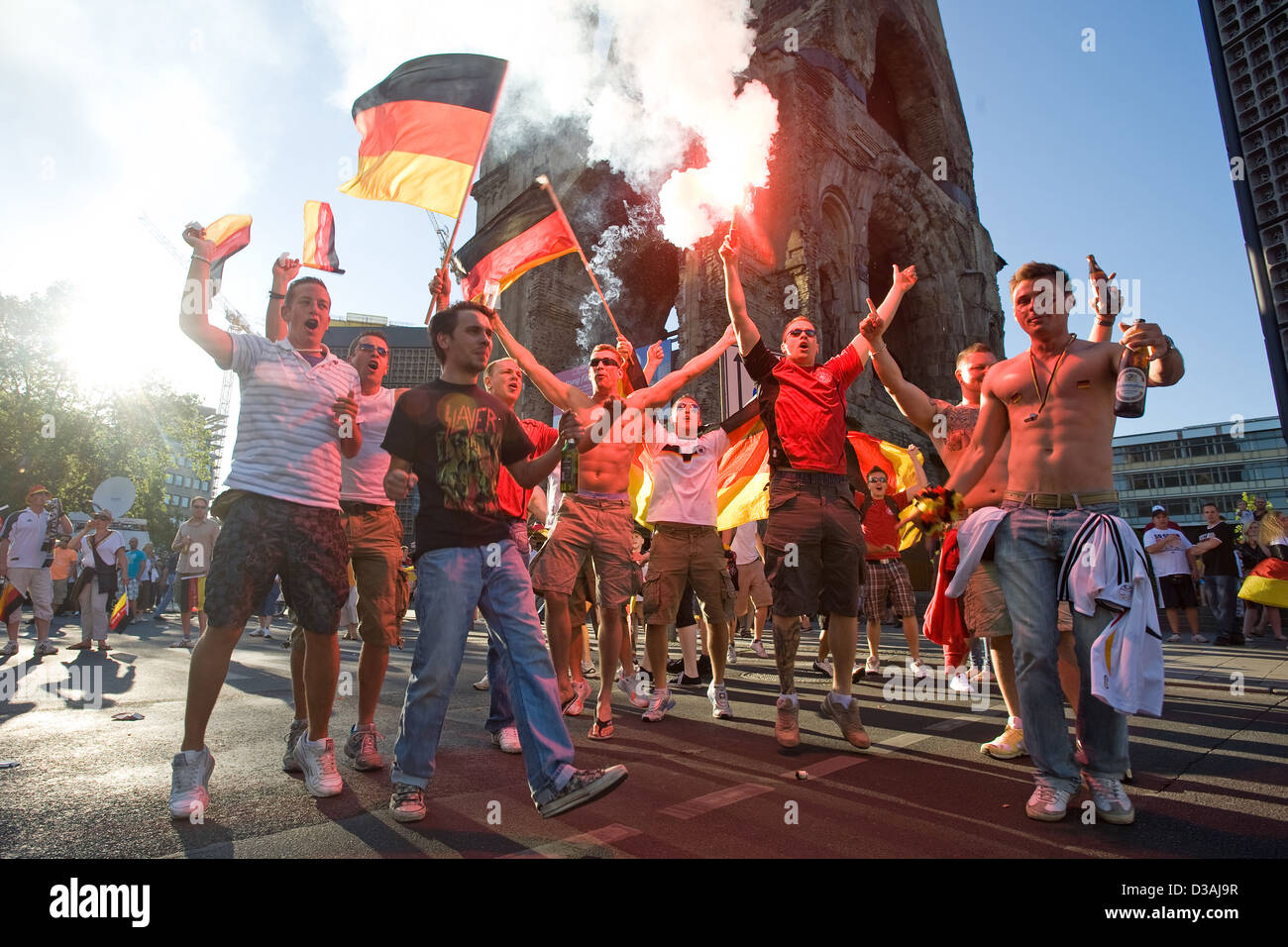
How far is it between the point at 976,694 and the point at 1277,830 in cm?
367

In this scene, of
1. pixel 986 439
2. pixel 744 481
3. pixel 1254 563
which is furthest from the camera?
pixel 1254 563

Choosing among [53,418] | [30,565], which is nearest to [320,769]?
[30,565]

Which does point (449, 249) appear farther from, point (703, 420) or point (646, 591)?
point (703, 420)

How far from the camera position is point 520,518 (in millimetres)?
3752

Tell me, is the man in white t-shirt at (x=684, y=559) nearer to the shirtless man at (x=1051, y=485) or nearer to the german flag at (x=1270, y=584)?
the shirtless man at (x=1051, y=485)

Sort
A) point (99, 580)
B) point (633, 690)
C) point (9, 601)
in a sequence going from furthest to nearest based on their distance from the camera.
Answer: point (99, 580) < point (9, 601) < point (633, 690)

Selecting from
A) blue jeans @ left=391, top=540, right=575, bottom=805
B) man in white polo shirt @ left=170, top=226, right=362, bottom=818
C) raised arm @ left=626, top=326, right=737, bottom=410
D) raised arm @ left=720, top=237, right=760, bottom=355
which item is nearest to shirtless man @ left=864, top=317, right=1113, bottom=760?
raised arm @ left=720, top=237, right=760, bottom=355

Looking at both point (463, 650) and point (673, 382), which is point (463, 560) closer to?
point (463, 650)

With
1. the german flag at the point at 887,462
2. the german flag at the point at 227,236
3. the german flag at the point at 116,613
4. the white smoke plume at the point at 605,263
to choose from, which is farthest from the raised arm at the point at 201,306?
the white smoke plume at the point at 605,263

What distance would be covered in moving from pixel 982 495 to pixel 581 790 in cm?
290

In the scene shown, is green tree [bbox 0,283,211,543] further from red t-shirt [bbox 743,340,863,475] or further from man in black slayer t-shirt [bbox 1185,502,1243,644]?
man in black slayer t-shirt [bbox 1185,502,1243,644]

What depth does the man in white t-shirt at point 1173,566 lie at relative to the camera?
10898 millimetres

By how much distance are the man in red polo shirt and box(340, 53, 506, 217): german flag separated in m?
2.56
